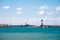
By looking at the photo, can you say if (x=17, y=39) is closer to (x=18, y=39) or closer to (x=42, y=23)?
(x=18, y=39)

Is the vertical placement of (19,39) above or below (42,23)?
below

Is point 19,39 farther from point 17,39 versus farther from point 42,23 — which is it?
point 42,23

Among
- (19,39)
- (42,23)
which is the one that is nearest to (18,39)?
(19,39)

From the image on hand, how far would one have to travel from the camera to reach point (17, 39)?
6641mm

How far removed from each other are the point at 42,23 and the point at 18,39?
5.82 ft

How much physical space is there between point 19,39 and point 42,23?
174 centimetres

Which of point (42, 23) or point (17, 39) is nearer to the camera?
point (42, 23)

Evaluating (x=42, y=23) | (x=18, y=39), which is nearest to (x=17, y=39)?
(x=18, y=39)

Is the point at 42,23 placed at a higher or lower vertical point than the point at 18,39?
higher

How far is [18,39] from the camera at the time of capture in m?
6.61

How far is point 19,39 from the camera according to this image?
Answer: 6594 millimetres

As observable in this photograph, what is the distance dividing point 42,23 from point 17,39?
1.82 meters

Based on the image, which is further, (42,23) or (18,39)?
(18,39)

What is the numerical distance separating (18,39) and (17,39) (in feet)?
0.19
